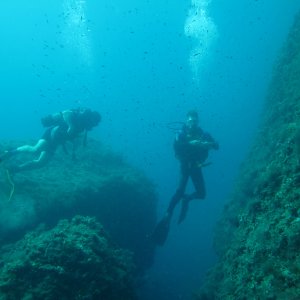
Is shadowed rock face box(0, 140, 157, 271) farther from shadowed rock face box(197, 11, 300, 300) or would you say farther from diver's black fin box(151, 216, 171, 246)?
shadowed rock face box(197, 11, 300, 300)

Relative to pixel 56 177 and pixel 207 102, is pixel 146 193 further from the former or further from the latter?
pixel 207 102

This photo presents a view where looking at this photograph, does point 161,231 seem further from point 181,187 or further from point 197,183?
point 197,183

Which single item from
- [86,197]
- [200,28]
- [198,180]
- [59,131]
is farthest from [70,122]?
[200,28]

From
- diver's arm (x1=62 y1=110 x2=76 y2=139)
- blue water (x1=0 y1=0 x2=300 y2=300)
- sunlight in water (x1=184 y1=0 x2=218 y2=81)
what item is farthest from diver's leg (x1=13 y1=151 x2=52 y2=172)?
blue water (x1=0 y1=0 x2=300 y2=300)

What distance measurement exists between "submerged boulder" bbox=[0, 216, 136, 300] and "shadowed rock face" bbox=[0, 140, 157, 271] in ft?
9.49

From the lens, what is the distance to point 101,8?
Answer: 130 meters

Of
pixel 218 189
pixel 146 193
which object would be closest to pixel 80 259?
pixel 146 193

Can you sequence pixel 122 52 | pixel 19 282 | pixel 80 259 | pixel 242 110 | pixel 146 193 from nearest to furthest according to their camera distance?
1. pixel 19 282
2. pixel 80 259
3. pixel 146 193
4. pixel 242 110
5. pixel 122 52

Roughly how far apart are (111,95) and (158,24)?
47.5m

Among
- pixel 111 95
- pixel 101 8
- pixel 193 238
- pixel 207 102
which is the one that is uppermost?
pixel 111 95

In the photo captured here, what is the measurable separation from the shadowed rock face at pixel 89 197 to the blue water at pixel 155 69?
6692cm

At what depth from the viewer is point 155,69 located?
621 feet

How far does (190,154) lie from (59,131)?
4.38m

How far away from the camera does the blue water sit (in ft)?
372
